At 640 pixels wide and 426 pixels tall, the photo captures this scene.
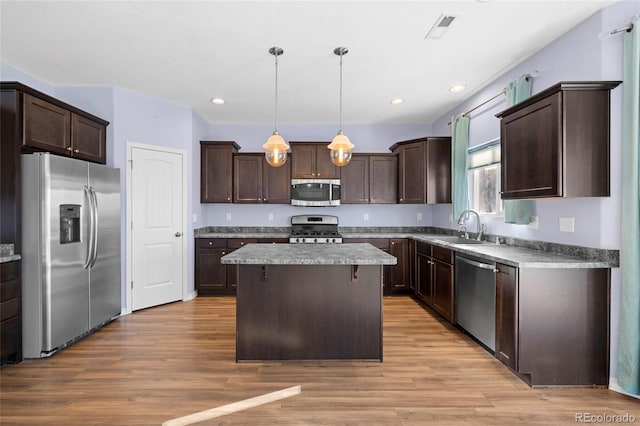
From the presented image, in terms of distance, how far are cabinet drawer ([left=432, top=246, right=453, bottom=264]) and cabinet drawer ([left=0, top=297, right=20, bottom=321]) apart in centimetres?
407

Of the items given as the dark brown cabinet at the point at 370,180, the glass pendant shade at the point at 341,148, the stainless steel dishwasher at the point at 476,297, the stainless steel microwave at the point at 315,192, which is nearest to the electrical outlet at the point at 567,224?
the stainless steel dishwasher at the point at 476,297

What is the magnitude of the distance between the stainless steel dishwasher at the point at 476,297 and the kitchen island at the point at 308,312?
3.15 ft

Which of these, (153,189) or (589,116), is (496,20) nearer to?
(589,116)

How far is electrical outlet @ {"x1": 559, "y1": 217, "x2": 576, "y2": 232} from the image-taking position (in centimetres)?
263

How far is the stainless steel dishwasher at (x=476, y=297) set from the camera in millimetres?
2875

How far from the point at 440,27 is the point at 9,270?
4039 mm

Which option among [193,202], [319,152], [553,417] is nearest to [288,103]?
[319,152]

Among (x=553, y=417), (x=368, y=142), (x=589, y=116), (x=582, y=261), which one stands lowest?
(x=553, y=417)

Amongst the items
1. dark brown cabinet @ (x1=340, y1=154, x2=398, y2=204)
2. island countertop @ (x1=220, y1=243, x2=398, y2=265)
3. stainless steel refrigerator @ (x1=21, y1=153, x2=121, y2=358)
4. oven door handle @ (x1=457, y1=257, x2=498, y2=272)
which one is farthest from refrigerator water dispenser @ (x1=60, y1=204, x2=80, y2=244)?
oven door handle @ (x1=457, y1=257, x2=498, y2=272)

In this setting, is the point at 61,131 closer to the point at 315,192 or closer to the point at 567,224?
the point at 315,192

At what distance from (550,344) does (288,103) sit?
3.90m

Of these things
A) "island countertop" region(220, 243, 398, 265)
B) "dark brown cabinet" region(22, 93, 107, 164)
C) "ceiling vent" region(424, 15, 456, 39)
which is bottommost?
"island countertop" region(220, 243, 398, 265)

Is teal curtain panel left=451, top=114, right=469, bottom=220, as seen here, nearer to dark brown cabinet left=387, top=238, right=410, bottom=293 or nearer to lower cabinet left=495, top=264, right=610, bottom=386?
dark brown cabinet left=387, top=238, right=410, bottom=293

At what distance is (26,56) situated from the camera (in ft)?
10.6
